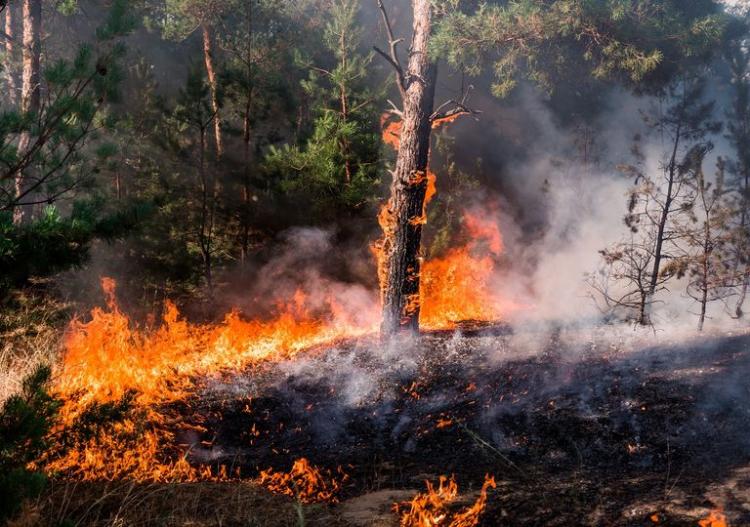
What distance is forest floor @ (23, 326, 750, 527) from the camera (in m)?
4.58

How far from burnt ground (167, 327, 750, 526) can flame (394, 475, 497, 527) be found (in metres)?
0.12

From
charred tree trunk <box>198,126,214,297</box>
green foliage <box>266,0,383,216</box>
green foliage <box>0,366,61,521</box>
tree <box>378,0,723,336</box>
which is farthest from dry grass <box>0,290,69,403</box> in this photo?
green foliage <box>266,0,383,216</box>

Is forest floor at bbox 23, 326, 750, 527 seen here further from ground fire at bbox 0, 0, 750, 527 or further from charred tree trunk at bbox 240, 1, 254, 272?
charred tree trunk at bbox 240, 1, 254, 272

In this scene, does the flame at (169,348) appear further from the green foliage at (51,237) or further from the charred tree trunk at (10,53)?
the charred tree trunk at (10,53)

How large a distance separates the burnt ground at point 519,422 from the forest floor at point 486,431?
24mm

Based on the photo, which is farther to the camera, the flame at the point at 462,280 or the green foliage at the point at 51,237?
the flame at the point at 462,280

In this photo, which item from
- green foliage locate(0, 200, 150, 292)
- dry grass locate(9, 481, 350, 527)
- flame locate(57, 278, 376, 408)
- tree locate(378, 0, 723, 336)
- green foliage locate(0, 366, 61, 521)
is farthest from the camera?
tree locate(378, 0, 723, 336)

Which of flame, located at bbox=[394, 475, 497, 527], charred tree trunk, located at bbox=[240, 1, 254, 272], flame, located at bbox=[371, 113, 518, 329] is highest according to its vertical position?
charred tree trunk, located at bbox=[240, 1, 254, 272]

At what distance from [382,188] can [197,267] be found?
A: 597 cm

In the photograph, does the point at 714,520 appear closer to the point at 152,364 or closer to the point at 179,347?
the point at 152,364

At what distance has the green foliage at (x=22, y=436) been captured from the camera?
2818 millimetres

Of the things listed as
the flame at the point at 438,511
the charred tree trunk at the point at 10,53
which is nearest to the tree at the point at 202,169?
the charred tree trunk at the point at 10,53

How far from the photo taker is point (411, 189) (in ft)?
32.5

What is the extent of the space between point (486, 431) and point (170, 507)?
3.89m
